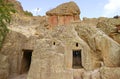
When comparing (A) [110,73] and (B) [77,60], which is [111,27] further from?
(A) [110,73]

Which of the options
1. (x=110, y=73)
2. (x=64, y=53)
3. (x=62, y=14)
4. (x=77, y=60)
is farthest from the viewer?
(x=62, y=14)

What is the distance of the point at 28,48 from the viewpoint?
672 inches

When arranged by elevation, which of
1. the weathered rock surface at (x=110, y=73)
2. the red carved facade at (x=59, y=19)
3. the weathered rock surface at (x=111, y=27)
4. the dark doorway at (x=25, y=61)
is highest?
the red carved facade at (x=59, y=19)

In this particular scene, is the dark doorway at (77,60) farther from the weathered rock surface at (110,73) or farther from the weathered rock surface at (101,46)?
the weathered rock surface at (110,73)

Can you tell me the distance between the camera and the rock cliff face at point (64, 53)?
13305 mm

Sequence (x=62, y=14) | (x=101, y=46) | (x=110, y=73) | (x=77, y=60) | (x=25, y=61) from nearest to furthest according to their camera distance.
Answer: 1. (x=110, y=73)
2. (x=101, y=46)
3. (x=77, y=60)
4. (x=25, y=61)
5. (x=62, y=14)

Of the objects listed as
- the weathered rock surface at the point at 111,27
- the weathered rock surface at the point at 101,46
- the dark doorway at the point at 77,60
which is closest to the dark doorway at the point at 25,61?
the dark doorway at the point at 77,60

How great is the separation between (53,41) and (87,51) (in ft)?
8.23

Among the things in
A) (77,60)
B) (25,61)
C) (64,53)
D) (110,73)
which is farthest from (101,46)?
(25,61)

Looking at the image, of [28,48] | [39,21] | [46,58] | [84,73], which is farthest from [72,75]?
[39,21]

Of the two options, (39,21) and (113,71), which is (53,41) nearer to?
(113,71)

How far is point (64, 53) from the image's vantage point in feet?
45.0

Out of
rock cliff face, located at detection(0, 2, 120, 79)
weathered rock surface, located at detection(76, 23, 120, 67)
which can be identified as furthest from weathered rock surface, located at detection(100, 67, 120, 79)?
weathered rock surface, located at detection(76, 23, 120, 67)

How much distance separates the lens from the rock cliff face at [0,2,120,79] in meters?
13.3
